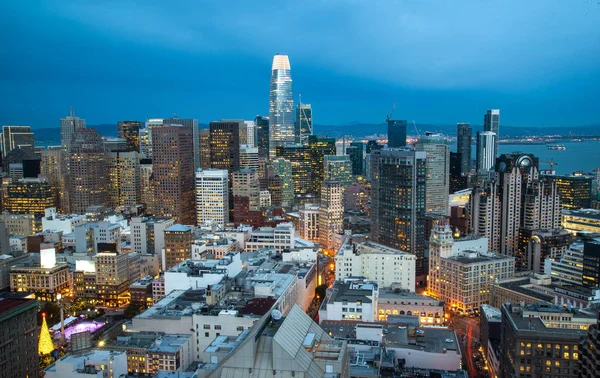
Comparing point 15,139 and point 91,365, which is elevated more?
point 15,139

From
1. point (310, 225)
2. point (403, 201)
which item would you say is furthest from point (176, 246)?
point (403, 201)

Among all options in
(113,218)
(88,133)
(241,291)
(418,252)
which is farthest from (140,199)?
(241,291)

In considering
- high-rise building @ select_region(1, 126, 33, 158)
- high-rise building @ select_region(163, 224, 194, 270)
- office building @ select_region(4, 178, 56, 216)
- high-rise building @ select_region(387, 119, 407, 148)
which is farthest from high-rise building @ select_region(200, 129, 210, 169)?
high-rise building @ select_region(163, 224, 194, 270)

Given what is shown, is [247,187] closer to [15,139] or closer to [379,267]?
[379,267]

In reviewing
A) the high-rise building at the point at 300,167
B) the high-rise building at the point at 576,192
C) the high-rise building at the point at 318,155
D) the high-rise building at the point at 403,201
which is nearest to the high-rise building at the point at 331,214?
the high-rise building at the point at 403,201

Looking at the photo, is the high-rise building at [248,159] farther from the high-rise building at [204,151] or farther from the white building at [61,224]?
the white building at [61,224]
